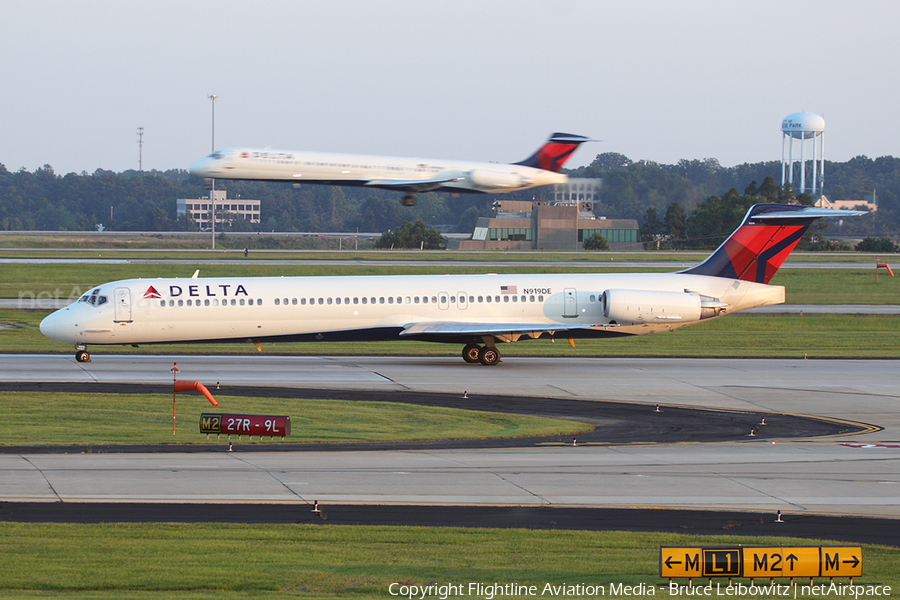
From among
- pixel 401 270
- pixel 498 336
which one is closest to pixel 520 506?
pixel 498 336

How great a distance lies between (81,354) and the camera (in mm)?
33562

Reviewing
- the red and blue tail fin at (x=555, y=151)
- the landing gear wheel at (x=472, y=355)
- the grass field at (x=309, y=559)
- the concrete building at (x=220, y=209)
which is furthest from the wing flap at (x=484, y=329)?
the concrete building at (x=220, y=209)

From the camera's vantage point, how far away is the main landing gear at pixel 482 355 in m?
34.9

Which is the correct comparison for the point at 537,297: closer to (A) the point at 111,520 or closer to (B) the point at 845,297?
(A) the point at 111,520

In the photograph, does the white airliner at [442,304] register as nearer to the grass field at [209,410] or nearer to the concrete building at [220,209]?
the grass field at [209,410]

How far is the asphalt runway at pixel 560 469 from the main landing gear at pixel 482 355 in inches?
191

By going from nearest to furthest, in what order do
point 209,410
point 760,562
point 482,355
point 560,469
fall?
1. point 760,562
2. point 560,469
3. point 209,410
4. point 482,355

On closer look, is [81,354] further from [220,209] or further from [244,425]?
[220,209]

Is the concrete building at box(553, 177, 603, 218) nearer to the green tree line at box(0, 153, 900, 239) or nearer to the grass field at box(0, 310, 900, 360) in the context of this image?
the grass field at box(0, 310, 900, 360)

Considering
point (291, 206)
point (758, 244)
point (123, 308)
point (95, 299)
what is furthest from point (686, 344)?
point (291, 206)

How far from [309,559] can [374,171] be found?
1413 centimetres

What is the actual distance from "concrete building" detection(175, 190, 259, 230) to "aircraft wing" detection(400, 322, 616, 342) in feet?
320

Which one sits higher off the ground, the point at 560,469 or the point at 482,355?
the point at 482,355


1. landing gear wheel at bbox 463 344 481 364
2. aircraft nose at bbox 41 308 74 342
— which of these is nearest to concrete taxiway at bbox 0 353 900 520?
aircraft nose at bbox 41 308 74 342
